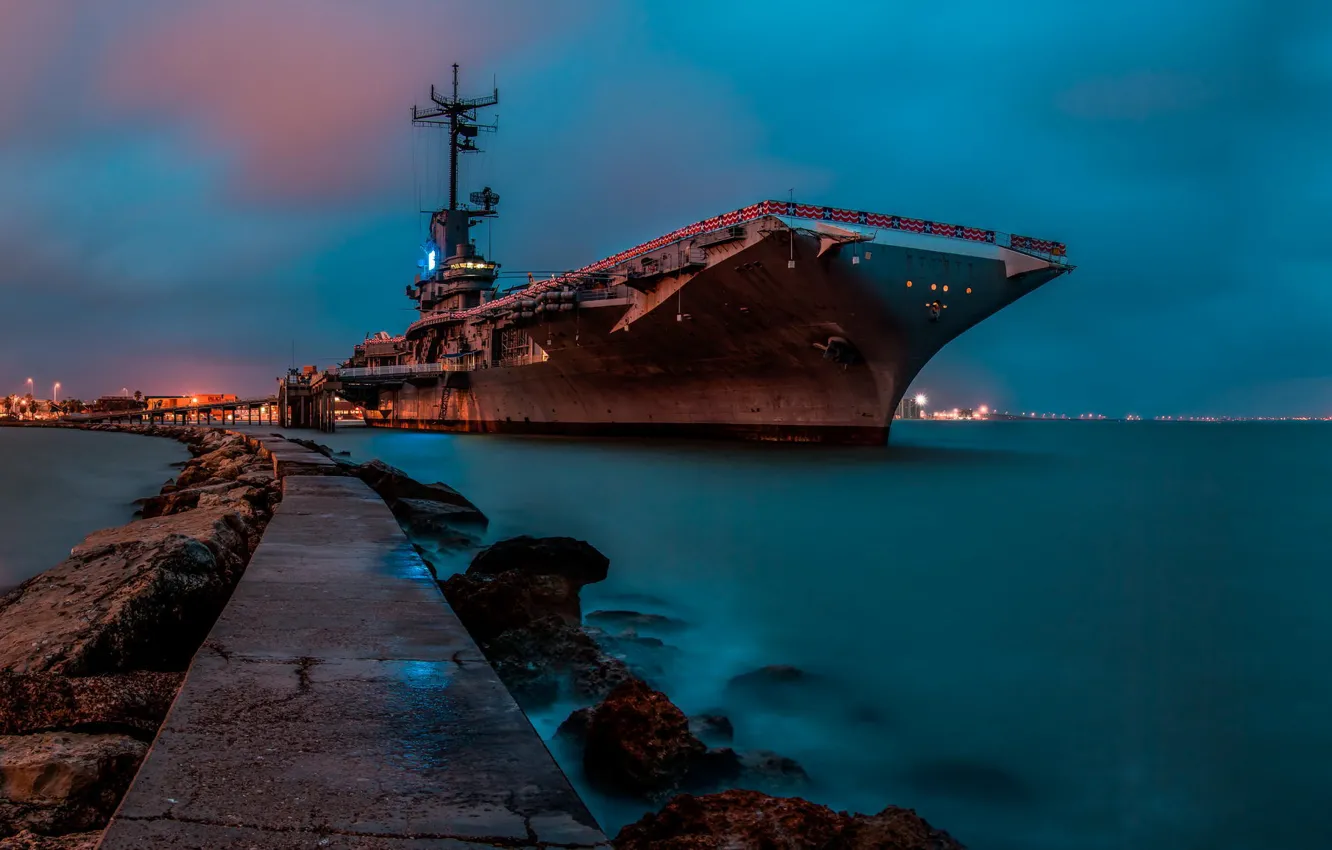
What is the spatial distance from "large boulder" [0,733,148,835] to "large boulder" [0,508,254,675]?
22.7 inches

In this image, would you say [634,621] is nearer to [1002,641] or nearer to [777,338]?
[1002,641]

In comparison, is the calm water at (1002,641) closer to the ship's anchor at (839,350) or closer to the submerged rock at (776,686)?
the submerged rock at (776,686)

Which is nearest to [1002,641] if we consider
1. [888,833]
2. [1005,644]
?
[1005,644]

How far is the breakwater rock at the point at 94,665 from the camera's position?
2443mm

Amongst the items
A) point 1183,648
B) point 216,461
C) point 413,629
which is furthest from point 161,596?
point 216,461

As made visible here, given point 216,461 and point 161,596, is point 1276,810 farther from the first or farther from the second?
point 216,461

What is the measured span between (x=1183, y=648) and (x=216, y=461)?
1603 cm

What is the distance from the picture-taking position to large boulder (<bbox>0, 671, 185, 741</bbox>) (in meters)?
2.85

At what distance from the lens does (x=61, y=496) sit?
16609 millimetres

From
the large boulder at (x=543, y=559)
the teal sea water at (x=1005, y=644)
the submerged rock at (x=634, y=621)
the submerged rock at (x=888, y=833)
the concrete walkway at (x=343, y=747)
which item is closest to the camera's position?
the concrete walkway at (x=343, y=747)

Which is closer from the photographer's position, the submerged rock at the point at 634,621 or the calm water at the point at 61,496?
the submerged rock at the point at 634,621

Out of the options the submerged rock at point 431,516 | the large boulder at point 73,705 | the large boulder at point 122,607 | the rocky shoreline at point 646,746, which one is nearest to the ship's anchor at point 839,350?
the submerged rock at point 431,516

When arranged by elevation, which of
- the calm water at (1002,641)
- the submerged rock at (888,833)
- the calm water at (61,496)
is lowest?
the calm water at (1002,641)

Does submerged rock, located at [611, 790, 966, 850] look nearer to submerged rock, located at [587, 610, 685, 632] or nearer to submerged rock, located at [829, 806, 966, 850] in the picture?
submerged rock, located at [829, 806, 966, 850]
